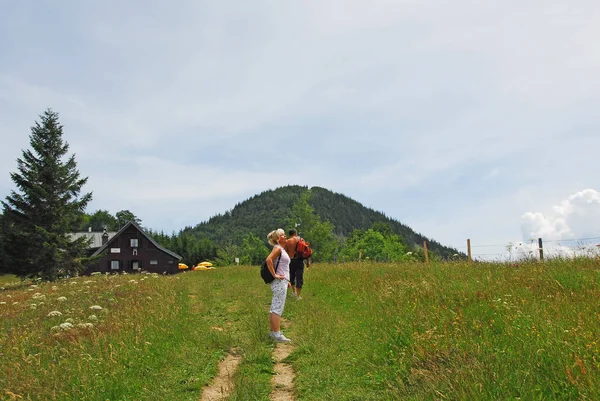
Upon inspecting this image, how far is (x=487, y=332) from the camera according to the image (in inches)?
226

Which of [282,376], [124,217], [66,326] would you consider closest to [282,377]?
[282,376]

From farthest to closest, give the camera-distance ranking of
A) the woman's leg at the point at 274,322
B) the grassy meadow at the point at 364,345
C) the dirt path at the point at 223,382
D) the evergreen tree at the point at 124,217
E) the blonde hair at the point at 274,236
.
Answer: the evergreen tree at the point at 124,217 → the blonde hair at the point at 274,236 → the woman's leg at the point at 274,322 → the dirt path at the point at 223,382 → the grassy meadow at the point at 364,345

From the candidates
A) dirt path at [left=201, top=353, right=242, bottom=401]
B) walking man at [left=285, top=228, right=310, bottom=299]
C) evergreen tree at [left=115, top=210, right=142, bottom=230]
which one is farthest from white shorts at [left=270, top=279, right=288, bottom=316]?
evergreen tree at [left=115, top=210, right=142, bottom=230]

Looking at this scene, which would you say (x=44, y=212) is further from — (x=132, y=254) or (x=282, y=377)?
(x=132, y=254)

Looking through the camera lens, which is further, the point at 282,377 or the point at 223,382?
the point at 282,377

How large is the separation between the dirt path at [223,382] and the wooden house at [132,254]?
63.0 m

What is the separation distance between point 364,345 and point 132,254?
216ft

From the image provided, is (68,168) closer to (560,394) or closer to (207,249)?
(560,394)

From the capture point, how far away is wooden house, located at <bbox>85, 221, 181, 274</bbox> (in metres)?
65.2

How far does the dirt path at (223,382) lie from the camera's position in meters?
5.18

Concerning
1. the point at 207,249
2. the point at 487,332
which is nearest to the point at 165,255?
the point at 207,249

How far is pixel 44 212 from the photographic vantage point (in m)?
30.0

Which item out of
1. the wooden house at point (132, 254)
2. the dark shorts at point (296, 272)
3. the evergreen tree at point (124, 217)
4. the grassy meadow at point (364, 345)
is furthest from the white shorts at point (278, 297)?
the evergreen tree at point (124, 217)

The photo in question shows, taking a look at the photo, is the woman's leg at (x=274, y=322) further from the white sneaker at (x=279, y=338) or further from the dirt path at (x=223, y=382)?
the dirt path at (x=223, y=382)
